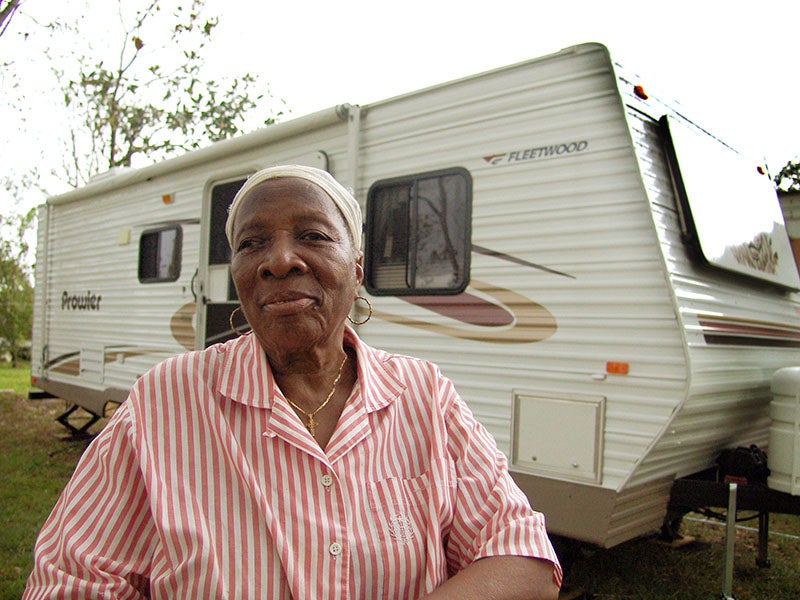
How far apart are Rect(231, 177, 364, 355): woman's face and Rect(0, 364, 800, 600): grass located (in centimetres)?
270

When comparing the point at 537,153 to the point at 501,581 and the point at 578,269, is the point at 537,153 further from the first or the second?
the point at 501,581

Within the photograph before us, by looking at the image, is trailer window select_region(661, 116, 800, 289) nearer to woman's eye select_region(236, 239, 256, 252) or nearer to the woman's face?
the woman's face

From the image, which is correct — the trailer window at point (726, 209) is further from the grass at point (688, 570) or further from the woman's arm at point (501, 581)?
the woman's arm at point (501, 581)

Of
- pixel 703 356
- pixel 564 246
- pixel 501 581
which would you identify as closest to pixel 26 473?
pixel 564 246

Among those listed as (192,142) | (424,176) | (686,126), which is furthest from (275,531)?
(192,142)

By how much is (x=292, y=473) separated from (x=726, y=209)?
329 cm

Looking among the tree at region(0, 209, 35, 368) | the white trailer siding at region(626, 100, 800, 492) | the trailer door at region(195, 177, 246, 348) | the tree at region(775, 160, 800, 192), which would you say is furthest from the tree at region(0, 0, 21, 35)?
the tree at region(0, 209, 35, 368)

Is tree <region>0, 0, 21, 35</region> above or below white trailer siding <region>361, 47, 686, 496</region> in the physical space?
above

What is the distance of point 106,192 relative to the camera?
7074 millimetres

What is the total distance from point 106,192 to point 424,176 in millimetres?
4399

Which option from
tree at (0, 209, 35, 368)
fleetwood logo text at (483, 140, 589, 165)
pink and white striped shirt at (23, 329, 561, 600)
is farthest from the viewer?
tree at (0, 209, 35, 368)

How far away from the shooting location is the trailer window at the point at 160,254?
19.3ft

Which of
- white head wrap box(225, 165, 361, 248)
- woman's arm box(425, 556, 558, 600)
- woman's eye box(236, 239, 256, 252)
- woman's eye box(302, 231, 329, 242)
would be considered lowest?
woman's arm box(425, 556, 558, 600)

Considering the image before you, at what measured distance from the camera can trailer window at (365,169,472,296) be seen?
3.84 m
